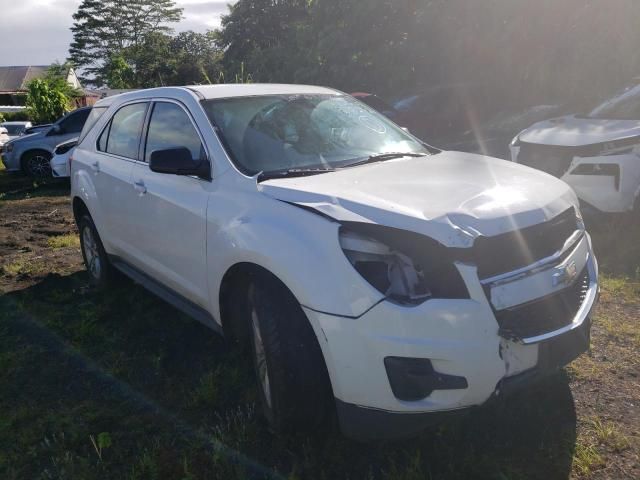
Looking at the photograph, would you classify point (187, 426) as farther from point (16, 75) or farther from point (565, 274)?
point (16, 75)

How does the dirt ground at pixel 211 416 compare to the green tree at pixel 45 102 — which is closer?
the dirt ground at pixel 211 416

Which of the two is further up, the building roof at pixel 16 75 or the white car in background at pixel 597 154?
the building roof at pixel 16 75

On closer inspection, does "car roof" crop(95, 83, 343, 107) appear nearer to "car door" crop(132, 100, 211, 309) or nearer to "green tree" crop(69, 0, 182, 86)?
"car door" crop(132, 100, 211, 309)

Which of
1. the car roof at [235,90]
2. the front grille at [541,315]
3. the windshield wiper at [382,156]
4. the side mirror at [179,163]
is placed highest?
the car roof at [235,90]

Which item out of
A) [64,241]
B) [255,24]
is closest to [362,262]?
[64,241]

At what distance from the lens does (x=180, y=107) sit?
12.3 ft

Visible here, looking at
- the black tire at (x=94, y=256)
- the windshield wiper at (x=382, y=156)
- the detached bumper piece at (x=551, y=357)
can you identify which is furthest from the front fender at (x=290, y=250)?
the black tire at (x=94, y=256)

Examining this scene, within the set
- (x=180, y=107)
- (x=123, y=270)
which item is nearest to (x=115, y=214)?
(x=123, y=270)

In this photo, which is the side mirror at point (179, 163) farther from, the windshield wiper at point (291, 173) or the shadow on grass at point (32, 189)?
the shadow on grass at point (32, 189)

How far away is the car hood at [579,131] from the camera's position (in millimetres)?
5523

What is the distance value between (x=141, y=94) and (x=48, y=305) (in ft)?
6.45

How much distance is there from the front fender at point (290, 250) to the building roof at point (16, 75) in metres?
56.1

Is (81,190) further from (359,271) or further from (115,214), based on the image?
(359,271)

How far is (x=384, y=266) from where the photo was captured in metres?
2.46
